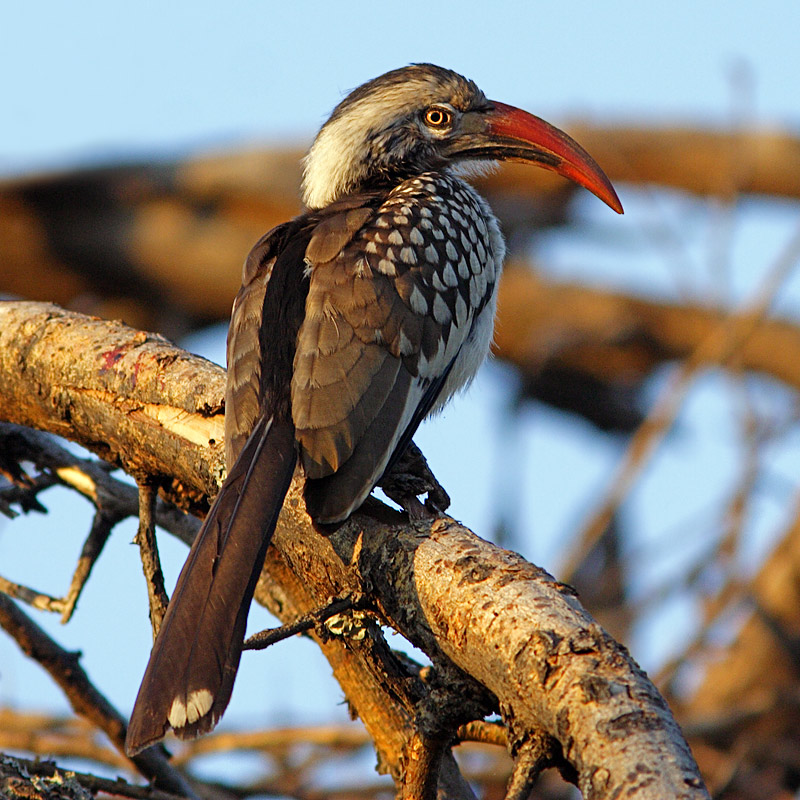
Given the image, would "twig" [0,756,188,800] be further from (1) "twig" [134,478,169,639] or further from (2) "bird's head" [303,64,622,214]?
(2) "bird's head" [303,64,622,214]

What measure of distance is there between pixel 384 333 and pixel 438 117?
1598mm

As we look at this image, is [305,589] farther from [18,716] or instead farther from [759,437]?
[759,437]

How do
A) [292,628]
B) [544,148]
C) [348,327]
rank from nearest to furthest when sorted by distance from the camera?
[292,628] < [348,327] < [544,148]

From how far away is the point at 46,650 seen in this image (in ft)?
10.4

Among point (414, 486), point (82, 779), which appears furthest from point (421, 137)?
point (82, 779)

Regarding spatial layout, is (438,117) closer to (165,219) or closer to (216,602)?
(216,602)

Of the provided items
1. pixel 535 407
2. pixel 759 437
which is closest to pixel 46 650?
pixel 759 437

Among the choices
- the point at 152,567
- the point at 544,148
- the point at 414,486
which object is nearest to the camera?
the point at 152,567

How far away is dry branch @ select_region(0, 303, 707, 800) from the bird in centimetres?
14

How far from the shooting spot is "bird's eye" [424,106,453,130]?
4469 mm

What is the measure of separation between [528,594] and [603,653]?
0.22 meters

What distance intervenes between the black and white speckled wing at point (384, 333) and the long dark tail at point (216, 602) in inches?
4.1

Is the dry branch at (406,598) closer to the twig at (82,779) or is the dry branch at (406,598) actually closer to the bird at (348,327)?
the bird at (348,327)

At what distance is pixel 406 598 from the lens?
245 cm
